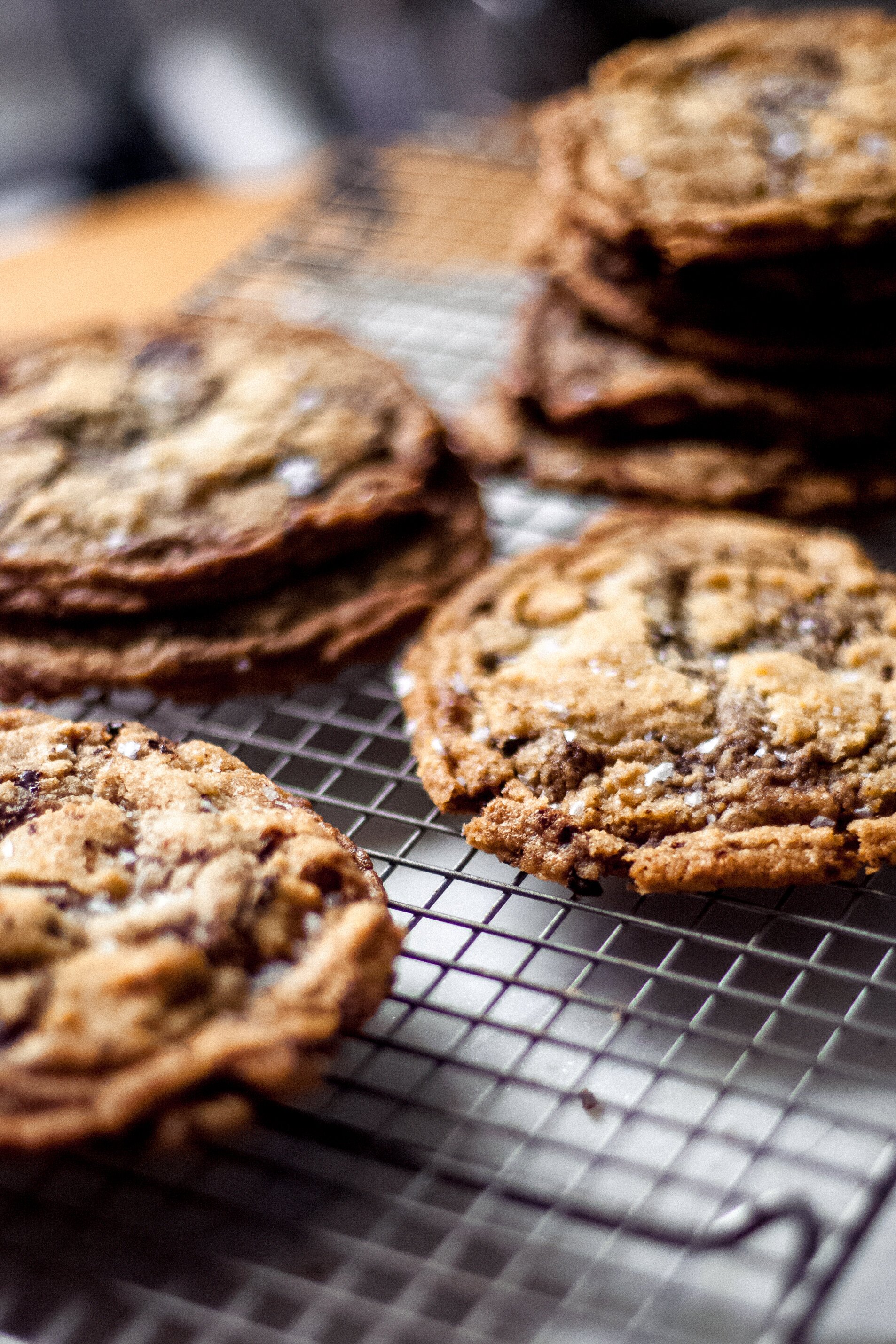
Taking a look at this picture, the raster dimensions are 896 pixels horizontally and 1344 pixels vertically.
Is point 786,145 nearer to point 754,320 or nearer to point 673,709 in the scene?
point 754,320

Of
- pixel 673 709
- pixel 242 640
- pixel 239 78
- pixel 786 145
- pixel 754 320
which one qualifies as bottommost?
pixel 673 709

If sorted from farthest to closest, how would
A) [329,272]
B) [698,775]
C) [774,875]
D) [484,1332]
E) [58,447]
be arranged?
[329,272]
[58,447]
[698,775]
[774,875]
[484,1332]

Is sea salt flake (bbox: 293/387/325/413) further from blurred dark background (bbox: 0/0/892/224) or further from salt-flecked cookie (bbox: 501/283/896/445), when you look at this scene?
blurred dark background (bbox: 0/0/892/224)

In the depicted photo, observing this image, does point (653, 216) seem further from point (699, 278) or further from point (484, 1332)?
point (484, 1332)

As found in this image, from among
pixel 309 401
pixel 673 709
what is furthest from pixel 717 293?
pixel 673 709

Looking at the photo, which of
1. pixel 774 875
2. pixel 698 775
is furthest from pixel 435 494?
pixel 774 875

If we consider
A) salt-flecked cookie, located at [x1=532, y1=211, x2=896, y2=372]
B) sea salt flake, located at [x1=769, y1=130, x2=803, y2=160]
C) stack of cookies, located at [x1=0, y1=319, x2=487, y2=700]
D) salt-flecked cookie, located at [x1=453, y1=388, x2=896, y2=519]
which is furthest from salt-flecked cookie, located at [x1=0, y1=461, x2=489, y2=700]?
sea salt flake, located at [x1=769, y1=130, x2=803, y2=160]

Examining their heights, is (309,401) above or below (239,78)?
below
